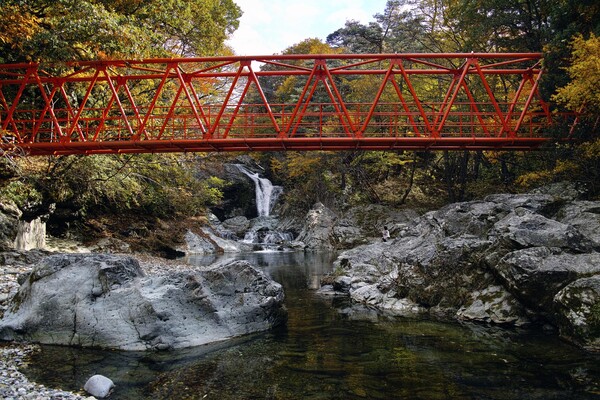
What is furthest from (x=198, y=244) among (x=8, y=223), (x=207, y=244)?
(x=8, y=223)

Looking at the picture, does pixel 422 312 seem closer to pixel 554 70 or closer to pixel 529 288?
pixel 529 288

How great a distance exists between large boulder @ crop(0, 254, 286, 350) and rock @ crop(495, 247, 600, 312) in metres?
5.34

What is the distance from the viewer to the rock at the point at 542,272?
8.59 meters

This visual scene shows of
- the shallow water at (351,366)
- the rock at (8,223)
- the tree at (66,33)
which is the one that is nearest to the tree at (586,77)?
the shallow water at (351,366)

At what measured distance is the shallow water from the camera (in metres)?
6.13

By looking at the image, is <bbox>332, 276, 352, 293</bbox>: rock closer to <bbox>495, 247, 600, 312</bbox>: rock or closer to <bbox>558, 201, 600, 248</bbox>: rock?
<bbox>495, 247, 600, 312</bbox>: rock

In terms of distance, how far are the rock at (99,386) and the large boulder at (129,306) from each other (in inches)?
65.4

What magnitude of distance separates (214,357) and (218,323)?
1.17 meters

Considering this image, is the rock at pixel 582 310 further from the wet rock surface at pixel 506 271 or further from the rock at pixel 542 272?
the rock at pixel 542 272

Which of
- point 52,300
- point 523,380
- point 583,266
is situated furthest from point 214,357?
point 583,266

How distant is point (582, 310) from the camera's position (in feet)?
25.1

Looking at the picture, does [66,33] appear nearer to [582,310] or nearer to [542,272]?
[542,272]

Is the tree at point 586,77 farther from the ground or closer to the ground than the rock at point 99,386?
farther from the ground

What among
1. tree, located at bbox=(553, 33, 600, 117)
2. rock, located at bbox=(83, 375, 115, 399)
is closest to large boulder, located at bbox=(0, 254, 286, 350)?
rock, located at bbox=(83, 375, 115, 399)
